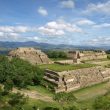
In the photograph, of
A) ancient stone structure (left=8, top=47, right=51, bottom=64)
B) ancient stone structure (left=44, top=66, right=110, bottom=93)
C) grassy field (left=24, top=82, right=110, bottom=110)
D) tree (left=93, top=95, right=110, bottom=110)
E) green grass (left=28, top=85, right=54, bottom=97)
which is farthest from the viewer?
ancient stone structure (left=8, top=47, right=51, bottom=64)

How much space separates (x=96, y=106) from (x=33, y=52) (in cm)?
4099

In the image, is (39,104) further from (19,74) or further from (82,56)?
Answer: (82,56)

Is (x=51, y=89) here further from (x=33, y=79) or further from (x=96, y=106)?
(x=96, y=106)

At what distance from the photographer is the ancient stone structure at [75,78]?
4991 centimetres

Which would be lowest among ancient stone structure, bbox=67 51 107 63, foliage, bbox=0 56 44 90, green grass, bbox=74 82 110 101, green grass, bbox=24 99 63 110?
green grass, bbox=74 82 110 101

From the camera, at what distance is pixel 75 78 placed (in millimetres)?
53500

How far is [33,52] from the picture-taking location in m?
72.1

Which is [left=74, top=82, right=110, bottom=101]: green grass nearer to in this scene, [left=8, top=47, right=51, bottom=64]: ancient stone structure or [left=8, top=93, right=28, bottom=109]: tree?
[left=8, top=93, right=28, bottom=109]: tree

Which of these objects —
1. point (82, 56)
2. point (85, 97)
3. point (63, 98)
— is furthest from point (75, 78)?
point (82, 56)

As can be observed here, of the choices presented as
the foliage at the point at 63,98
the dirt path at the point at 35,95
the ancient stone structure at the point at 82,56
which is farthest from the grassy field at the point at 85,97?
the ancient stone structure at the point at 82,56

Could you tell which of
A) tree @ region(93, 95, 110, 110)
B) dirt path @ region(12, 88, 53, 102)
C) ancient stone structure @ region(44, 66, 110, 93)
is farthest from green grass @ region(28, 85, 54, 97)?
tree @ region(93, 95, 110, 110)

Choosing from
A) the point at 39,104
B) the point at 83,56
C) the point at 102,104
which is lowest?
the point at 39,104

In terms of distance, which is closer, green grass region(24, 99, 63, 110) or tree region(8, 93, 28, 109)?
tree region(8, 93, 28, 109)

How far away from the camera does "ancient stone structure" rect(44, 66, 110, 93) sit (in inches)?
1965
